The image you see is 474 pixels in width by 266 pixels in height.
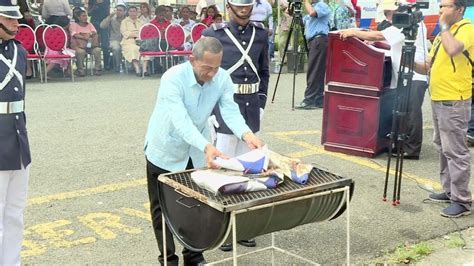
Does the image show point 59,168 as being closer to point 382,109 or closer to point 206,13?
point 382,109

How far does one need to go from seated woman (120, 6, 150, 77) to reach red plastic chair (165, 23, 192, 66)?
2.09ft

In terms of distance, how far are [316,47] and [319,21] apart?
1.46 ft

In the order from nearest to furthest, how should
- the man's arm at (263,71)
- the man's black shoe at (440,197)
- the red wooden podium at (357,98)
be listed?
the man's arm at (263,71) → the man's black shoe at (440,197) → the red wooden podium at (357,98)

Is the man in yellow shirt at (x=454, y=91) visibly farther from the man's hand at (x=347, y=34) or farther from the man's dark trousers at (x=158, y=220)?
the man's dark trousers at (x=158, y=220)

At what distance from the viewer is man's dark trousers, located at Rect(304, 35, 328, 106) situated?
392 inches

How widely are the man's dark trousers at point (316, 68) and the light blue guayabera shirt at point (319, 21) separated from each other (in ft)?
0.37

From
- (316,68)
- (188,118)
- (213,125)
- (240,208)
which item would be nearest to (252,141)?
(188,118)

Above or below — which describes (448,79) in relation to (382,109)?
above

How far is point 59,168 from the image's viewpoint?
21.3 feet

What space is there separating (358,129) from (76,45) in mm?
8192

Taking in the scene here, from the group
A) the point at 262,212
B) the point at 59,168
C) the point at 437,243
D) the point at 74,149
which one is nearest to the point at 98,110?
the point at 74,149

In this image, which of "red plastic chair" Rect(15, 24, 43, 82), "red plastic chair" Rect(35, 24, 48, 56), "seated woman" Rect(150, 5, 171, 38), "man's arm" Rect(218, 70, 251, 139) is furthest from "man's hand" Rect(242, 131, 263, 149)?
"seated woman" Rect(150, 5, 171, 38)

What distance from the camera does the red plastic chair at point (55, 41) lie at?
40.4 ft

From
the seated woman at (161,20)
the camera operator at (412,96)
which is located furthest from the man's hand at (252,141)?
the seated woman at (161,20)
